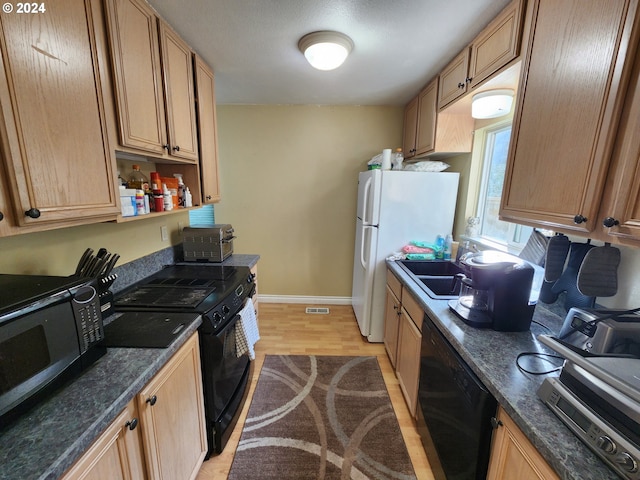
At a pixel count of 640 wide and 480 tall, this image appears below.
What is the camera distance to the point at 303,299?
3.51 m

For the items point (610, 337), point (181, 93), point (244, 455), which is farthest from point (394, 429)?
point (181, 93)

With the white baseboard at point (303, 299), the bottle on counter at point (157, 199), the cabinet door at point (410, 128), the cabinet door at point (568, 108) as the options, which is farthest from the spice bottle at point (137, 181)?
the cabinet door at point (410, 128)

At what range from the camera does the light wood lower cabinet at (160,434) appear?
78cm

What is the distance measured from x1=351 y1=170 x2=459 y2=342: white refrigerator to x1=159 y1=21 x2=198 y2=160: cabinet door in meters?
1.47

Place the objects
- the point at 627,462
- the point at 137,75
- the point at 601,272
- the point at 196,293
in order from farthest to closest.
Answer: the point at 196,293 → the point at 137,75 → the point at 601,272 → the point at 627,462

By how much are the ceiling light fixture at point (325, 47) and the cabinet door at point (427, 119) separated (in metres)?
0.89

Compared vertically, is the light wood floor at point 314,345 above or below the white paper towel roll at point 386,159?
below

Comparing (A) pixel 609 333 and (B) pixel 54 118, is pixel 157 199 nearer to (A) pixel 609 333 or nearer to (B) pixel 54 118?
(B) pixel 54 118

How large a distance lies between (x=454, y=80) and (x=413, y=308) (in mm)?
1620

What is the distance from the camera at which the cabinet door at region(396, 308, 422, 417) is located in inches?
65.9

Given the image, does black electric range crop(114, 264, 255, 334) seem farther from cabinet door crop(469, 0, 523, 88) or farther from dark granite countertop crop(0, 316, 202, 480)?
cabinet door crop(469, 0, 523, 88)

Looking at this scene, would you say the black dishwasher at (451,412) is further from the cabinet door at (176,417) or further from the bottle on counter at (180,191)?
the bottle on counter at (180,191)

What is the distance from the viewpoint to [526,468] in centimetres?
78

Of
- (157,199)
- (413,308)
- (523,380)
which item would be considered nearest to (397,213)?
(413,308)
